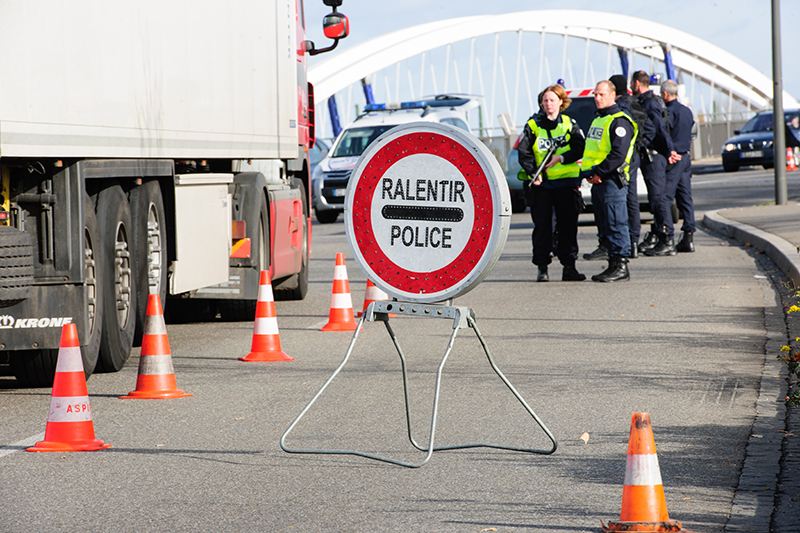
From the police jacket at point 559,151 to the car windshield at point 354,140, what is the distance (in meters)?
12.4

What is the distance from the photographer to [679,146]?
1562 centimetres

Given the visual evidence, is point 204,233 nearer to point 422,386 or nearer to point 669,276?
point 422,386

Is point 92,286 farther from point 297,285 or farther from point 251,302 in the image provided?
point 297,285

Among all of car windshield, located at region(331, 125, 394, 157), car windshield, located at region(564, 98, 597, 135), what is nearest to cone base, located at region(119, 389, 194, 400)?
car windshield, located at region(564, 98, 597, 135)

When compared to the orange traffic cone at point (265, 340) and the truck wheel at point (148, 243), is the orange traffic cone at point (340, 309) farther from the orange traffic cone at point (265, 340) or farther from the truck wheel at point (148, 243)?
the truck wheel at point (148, 243)

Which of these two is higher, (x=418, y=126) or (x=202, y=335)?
(x=418, y=126)

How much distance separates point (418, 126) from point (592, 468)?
1.66 metres

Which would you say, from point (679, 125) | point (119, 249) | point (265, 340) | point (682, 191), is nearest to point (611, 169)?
point (679, 125)

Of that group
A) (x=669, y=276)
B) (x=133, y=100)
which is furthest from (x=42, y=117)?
(x=669, y=276)

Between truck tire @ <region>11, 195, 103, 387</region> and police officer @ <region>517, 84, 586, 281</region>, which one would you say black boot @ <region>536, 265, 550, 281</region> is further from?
truck tire @ <region>11, 195, 103, 387</region>

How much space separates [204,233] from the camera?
32.2ft

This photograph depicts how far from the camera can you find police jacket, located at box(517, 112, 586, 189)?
12.9 metres

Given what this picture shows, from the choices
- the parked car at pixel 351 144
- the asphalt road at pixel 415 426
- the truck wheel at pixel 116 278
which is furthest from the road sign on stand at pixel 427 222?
the parked car at pixel 351 144

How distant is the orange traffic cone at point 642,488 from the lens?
164 inches
